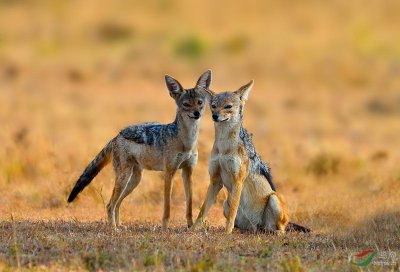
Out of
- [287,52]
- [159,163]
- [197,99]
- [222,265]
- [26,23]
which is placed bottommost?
[222,265]

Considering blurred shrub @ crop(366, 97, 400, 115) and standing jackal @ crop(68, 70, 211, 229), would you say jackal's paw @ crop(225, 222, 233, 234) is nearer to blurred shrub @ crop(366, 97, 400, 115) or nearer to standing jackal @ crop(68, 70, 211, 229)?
standing jackal @ crop(68, 70, 211, 229)

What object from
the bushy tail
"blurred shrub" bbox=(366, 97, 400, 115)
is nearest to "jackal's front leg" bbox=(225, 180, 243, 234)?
the bushy tail

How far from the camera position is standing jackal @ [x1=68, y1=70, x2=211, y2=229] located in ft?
43.8

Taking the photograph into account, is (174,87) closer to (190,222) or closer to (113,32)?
(190,222)

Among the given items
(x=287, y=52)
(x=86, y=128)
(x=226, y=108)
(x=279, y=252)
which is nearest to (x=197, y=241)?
(x=279, y=252)

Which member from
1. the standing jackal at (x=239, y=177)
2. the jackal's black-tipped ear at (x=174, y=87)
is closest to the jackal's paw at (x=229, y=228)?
the standing jackal at (x=239, y=177)

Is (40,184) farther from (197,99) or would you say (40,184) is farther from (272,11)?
(272,11)

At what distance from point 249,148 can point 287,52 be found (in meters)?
28.7

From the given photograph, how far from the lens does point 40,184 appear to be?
17.1 meters

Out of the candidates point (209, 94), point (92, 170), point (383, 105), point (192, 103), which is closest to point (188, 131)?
point (192, 103)

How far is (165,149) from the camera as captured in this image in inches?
527

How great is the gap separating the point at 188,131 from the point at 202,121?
12.5m

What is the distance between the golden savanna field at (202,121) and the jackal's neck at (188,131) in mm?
1156

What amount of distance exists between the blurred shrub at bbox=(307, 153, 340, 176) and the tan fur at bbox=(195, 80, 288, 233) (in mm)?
7047
